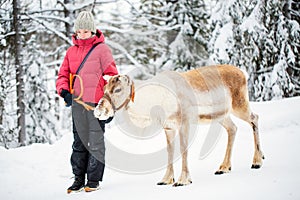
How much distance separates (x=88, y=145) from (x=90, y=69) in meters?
0.94

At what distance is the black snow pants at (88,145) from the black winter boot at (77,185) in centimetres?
6

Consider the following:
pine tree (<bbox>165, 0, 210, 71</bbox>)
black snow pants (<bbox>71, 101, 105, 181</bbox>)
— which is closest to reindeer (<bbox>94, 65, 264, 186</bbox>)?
black snow pants (<bbox>71, 101, 105, 181</bbox>)

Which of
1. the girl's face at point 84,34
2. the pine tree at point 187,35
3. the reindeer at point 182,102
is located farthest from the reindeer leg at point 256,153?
the pine tree at point 187,35

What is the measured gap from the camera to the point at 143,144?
6.22 m

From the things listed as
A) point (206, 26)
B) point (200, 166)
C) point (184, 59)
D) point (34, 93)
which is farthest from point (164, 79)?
point (206, 26)

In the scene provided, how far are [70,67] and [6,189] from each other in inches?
68.8

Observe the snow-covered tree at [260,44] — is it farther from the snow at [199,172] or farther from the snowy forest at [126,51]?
the snow at [199,172]

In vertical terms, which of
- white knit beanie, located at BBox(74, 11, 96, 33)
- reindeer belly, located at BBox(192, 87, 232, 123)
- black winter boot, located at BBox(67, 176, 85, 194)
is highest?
white knit beanie, located at BBox(74, 11, 96, 33)

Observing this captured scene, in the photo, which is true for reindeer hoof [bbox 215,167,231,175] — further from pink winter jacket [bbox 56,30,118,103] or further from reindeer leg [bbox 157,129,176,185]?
pink winter jacket [bbox 56,30,118,103]

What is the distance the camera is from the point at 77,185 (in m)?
4.10

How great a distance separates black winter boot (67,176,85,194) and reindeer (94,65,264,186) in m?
0.95

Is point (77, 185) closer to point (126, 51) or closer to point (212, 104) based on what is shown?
point (212, 104)

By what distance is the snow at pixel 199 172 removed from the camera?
138 inches

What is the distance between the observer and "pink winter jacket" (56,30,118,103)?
160 inches
